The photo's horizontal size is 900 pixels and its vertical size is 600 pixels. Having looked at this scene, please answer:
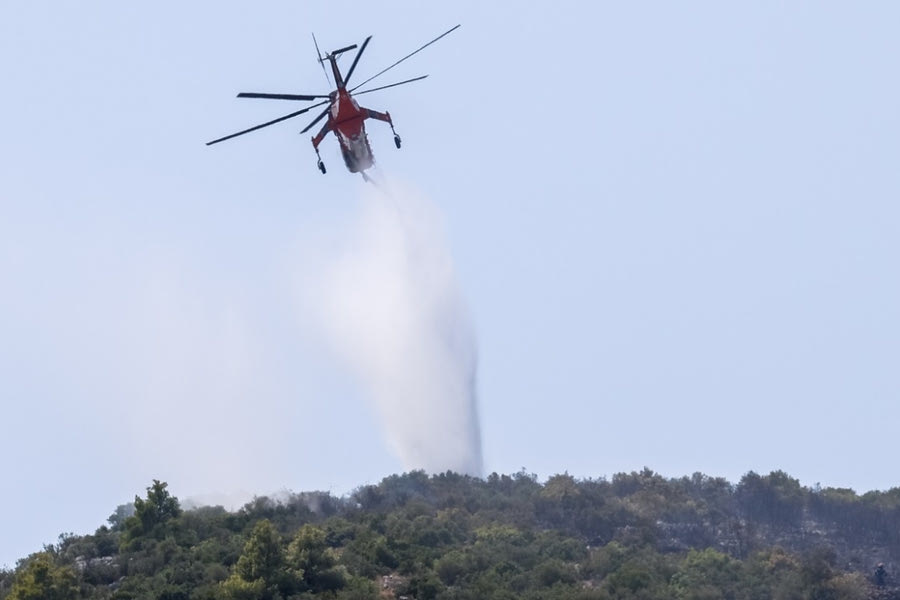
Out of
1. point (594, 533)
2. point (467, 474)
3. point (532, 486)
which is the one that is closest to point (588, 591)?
A: point (594, 533)

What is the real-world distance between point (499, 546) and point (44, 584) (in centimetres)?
2265

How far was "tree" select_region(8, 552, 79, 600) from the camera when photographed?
54.2 metres

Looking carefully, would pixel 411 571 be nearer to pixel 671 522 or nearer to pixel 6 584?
pixel 6 584

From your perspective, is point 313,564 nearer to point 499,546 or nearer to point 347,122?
point 499,546

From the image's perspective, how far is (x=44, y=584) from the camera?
54.6 m

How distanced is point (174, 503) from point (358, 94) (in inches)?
922

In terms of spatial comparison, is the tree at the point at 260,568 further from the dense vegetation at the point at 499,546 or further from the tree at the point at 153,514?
the tree at the point at 153,514

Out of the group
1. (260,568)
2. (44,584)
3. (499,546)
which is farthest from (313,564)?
(499,546)

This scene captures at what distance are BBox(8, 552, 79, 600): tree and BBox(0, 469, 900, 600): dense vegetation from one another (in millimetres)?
53

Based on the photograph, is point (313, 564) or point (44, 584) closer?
point (44, 584)

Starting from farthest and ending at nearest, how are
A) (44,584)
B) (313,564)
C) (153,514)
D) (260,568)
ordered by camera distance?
1. (153,514)
2. (313,564)
3. (260,568)
4. (44,584)

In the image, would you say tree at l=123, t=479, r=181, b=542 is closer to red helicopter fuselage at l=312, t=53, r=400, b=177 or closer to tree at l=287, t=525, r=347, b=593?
tree at l=287, t=525, r=347, b=593

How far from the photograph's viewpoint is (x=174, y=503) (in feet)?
229

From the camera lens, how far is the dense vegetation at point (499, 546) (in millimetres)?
57875
